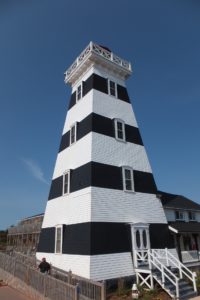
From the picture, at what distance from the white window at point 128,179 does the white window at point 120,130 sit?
8.04 ft

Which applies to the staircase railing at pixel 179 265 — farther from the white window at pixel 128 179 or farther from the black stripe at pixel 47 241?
the black stripe at pixel 47 241

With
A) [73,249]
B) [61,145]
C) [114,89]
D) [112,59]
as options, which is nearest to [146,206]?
[73,249]

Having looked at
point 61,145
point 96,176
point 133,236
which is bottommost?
point 133,236

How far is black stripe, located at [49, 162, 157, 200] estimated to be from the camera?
16.3m

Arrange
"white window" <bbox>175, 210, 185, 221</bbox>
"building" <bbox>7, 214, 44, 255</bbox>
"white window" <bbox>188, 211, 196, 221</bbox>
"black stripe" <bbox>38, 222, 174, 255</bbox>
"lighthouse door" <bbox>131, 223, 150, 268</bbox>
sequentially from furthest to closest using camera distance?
1. "building" <bbox>7, 214, 44, 255</bbox>
2. "white window" <bbox>188, 211, 196, 221</bbox>
3. "white window" <bbox>175, 210, 185, 221</bbox>
4. "lighthouse door" <bbox>131, 223, 150, 268</bbox>
5. "black stripe" <bbox>38, 222, 174, 255</bbox>

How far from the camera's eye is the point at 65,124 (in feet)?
72.9

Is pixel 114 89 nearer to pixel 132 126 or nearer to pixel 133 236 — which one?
pixel 132 126

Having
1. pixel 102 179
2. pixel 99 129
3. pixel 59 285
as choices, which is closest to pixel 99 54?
pixel 99 129

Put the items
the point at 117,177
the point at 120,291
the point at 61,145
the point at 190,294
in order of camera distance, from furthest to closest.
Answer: the point at 61,145
the point at 117,177
the point at 120,291
the point at 190,294

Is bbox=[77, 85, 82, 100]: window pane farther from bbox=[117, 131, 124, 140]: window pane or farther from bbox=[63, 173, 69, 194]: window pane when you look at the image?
bbox=[63, 173, 69, 194]: window pane

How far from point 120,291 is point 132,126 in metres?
12.1

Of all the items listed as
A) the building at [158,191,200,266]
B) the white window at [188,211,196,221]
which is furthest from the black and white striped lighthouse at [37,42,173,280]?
the white window at [188,211,196,221]

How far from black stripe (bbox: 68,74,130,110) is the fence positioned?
13297mm

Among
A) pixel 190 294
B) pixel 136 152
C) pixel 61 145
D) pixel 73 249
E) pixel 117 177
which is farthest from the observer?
pixel 61 145
